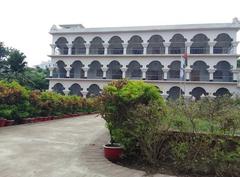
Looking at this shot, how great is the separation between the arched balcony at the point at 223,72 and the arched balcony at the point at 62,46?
2341 cm

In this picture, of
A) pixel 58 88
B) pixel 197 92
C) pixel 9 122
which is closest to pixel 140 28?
pixel 197 92

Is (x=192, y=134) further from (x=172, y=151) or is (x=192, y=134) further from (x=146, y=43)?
(x=146, y=43)

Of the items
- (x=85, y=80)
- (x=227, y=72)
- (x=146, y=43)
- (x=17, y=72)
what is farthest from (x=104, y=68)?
(x=227, y=72)

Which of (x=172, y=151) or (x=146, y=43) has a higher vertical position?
(x=146, y=43)

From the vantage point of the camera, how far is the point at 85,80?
48.4m

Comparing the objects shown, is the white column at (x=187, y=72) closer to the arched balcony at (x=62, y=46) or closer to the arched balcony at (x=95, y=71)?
the arched balcony at (x=95, y=71)

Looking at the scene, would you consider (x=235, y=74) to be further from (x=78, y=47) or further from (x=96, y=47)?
(x=78, y=47)

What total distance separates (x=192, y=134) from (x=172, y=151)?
62 centimetres

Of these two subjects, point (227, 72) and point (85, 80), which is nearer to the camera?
point (227, 72)

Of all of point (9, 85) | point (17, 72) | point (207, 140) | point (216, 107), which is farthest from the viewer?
point (17, 72)

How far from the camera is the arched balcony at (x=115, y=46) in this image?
48375mm

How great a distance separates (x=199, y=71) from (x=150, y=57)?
7012 millimetres

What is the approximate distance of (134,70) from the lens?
4744cm

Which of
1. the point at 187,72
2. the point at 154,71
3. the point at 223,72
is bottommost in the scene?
the point at 187,72
